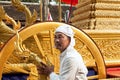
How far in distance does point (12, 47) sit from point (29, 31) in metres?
0.16

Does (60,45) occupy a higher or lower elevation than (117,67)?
higher

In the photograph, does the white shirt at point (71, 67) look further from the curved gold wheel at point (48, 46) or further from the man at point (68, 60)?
the curved gold wheel at point (48, 46)

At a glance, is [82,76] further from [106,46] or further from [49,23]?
[106,46]

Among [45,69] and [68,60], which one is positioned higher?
[68,60]

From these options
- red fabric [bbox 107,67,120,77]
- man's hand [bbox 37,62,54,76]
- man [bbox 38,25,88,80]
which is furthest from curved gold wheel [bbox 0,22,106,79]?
man [bbox 38,25,88,80]

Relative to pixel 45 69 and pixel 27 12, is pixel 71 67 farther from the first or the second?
pixel 27 12

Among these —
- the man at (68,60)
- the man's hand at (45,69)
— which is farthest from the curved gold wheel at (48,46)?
the man at (68,60)

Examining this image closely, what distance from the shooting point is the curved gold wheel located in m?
2.17

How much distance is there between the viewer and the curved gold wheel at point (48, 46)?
7.13 ft

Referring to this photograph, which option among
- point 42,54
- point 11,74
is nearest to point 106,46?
point 42,54

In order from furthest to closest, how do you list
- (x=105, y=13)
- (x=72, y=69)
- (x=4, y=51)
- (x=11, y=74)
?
(x=105, y=13)
(x=11, y=74)
(x=4, y=51)
(x=72, y=69)

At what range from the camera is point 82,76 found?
1669mm

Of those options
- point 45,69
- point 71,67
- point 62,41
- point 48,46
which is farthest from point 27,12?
point 71,67

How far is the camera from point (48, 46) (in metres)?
2.44
